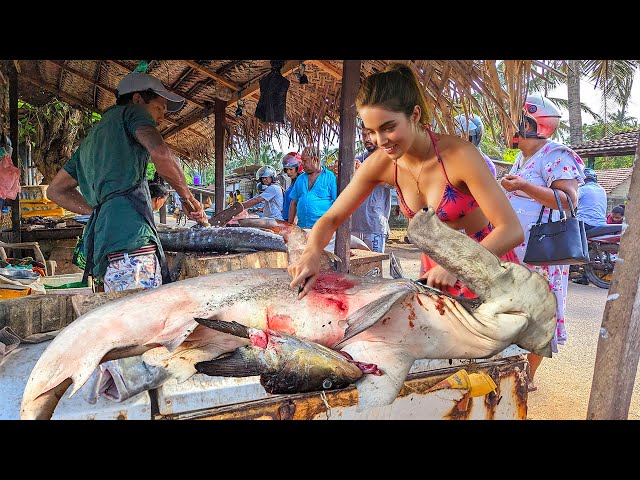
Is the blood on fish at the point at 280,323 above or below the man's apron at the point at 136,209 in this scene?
below

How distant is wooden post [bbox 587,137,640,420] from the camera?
2160 millimetres

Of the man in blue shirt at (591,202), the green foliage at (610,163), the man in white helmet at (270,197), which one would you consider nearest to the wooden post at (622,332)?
the man in blue shirt at (591,202)

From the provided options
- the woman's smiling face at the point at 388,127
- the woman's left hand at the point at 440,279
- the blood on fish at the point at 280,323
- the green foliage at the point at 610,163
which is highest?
the green foliage at the point at 610,163

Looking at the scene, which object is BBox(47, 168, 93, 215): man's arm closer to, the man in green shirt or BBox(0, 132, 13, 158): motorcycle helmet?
the man in green shirt

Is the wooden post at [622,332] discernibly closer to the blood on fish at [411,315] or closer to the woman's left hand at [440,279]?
the woman's left hand at [440,279]

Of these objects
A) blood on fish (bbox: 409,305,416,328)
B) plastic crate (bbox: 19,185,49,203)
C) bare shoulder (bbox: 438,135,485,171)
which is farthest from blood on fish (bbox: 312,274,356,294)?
plastic crate (bbox: 19,185,49,203)

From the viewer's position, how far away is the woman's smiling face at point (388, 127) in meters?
1.99

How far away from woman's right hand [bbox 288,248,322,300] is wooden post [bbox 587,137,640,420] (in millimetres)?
1377

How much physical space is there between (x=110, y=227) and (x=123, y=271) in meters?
0.27

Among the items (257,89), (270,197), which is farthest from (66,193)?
(270,197)

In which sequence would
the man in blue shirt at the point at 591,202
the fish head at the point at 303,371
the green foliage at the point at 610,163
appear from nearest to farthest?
the fish head at the point at 303,371, the man in blue shirt at the point at 591,202, the green foliage at the point at 610,163

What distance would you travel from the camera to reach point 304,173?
6.67 metres

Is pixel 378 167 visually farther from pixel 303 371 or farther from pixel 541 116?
pixel 541 116

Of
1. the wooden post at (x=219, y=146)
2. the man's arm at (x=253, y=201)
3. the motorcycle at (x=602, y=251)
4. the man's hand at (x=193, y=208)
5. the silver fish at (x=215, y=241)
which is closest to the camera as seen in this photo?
the man's hand at (x=193, y=208)
